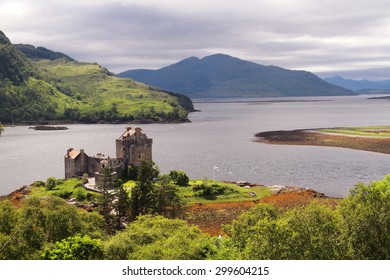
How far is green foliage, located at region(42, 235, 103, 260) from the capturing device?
30.9m

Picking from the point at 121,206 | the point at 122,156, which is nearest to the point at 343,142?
the point at 122,156

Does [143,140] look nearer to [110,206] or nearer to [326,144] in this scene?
[110,206]

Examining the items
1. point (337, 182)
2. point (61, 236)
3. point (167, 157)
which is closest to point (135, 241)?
point (61, 236)

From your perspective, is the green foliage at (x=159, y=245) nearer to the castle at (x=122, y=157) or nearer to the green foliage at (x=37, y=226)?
the green foliage at (x=37, y=226)

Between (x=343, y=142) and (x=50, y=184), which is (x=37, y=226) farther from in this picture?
(x=343, y=142)

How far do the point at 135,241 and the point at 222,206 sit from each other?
46.5 m

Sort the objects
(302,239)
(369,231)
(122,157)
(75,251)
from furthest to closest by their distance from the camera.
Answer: (122,157) < (75,251) < (302,239) < (369,231)

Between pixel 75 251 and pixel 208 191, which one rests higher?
pixel 75 251

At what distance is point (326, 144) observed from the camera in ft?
593

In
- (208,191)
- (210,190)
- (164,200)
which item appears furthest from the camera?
(208,191)

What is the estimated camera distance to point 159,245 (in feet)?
129

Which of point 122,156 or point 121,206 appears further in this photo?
point 122,156

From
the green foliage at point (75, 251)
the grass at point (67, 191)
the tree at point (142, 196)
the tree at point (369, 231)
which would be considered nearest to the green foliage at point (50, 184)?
the grass at point (67, 191)

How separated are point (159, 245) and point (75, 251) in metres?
8.56
